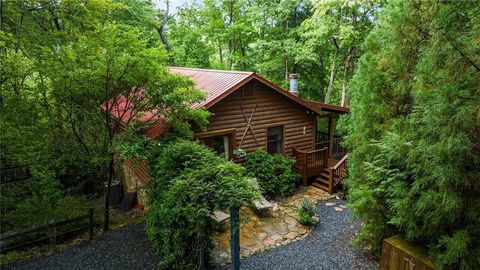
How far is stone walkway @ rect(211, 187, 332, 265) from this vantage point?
688cm

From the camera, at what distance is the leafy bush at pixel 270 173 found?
10.2 metres

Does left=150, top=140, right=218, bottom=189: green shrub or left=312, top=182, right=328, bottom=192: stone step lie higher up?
left=150, top=140, right=218, bottom=189: green shrub

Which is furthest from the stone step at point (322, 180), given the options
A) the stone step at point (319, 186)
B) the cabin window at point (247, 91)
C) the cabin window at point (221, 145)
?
the cabin window at point (247, 91)

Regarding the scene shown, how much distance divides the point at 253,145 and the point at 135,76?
17.7 ft

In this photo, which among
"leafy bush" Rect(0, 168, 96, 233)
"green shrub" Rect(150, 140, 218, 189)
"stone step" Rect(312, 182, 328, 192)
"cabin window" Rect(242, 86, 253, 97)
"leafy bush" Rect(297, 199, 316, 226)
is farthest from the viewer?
"stone step" Rect(312, 182, 328, 192)

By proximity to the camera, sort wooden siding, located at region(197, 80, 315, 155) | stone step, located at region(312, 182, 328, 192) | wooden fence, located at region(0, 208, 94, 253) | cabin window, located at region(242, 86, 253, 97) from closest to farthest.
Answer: wooden fence, located at region(0, 208, 94, 253) → wooden siding, located at region(197, 80, 315, 155) → cabin window, located at region(242, 86, 253, 97) → stone step, located at region(312, 182, 328, 192)

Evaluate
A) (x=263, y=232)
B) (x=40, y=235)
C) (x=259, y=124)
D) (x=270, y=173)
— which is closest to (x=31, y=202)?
(x=40, y=235)

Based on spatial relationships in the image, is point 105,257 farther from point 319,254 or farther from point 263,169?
point 263,169

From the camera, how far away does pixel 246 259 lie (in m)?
6.57

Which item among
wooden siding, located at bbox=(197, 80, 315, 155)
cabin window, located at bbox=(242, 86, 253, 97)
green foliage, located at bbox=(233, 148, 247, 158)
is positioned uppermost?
cabin window, located at bbox=(242, 86, 253, 97)

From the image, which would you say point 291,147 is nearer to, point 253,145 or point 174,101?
point 253,145

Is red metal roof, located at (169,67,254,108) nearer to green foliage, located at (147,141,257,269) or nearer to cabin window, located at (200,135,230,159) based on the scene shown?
cabin window, located at (200,135,230,159)

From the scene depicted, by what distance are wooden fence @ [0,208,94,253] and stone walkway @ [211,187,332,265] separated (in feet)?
11.4

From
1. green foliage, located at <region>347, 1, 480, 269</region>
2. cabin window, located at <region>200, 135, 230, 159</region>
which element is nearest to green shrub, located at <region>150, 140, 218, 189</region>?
green foliage, located at <region>347, 1, 480, 269</region>
